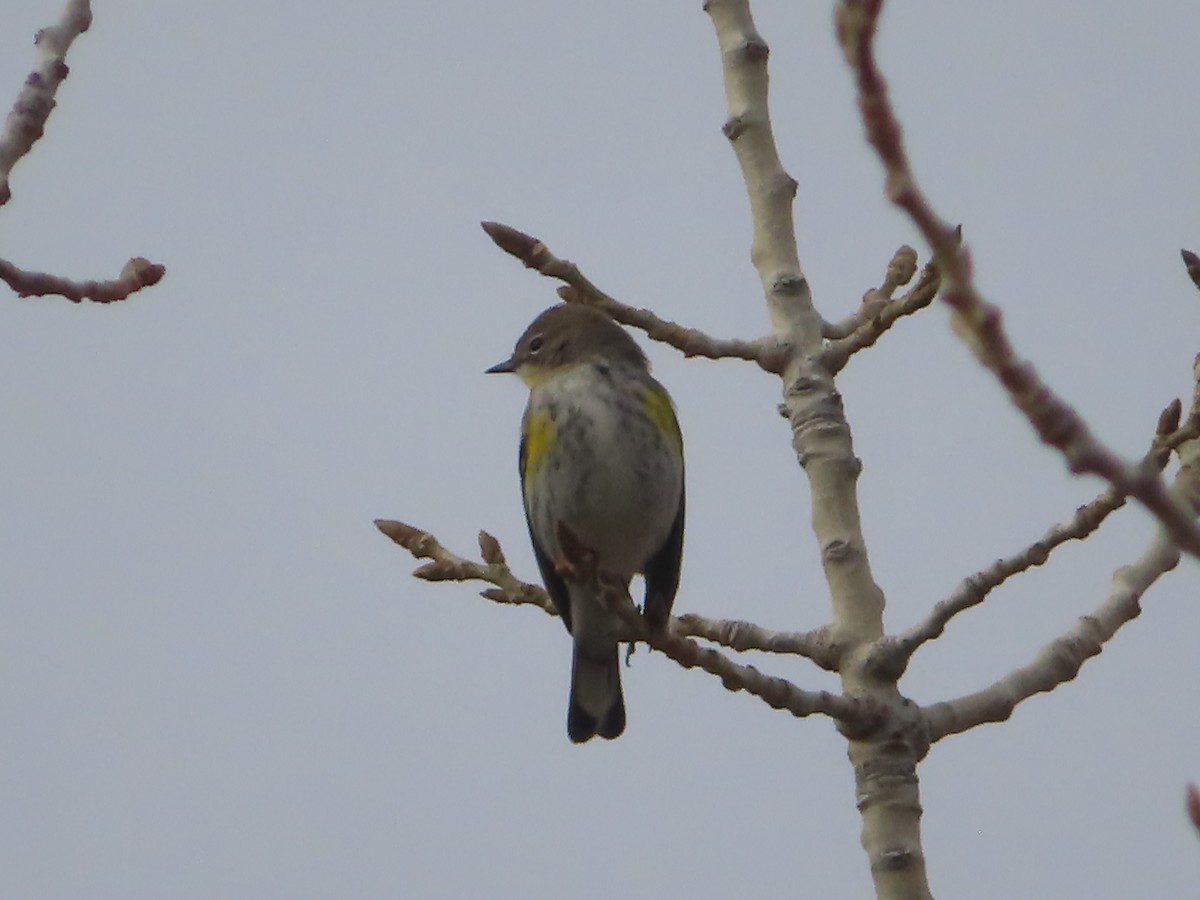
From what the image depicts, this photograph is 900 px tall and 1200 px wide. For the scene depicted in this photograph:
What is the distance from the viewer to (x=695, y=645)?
3.51 meters

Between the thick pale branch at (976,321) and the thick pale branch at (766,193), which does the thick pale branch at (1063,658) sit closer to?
the thick pale branch at (766,193)

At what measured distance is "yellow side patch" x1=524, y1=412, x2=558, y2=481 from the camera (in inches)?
217

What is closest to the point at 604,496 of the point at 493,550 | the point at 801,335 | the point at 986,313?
the point at 493,550

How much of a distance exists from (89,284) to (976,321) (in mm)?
2293

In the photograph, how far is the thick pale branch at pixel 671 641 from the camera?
345 cm

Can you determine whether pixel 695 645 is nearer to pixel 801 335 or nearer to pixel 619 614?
pixel 619 614

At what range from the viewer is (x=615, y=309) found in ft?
13.7

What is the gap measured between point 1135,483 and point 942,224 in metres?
0.26

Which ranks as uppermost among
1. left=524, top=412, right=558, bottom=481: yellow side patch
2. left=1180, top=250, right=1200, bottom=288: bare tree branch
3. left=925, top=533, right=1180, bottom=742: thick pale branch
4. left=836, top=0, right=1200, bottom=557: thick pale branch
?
left=524, top=412, right=558, bottom=481: yellow side patch

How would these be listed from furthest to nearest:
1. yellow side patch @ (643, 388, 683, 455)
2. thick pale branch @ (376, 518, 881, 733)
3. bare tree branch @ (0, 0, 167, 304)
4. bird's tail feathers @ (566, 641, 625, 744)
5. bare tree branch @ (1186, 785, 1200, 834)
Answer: bird's tail feathers @ (566, 641, 625, 744) → yellow side patch @ (643, 388, 683, 455) → thick pale branch @ (376, 518, 881, 733) → bare tree branch @ (0, 0, 167, 304) → bare tree branch @ (1186, 785, 1200, 834)

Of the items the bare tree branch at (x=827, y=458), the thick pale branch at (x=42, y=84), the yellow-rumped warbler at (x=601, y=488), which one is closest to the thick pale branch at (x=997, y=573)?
the bare tree branch at (x=827, y=458)

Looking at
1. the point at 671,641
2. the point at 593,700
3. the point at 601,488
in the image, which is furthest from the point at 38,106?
the point at 593,700

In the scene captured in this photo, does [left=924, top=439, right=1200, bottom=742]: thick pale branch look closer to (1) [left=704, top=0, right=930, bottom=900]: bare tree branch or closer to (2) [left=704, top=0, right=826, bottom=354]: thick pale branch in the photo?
(1) [left=704, top=0, right=930, bottom=900]: bare tree branch

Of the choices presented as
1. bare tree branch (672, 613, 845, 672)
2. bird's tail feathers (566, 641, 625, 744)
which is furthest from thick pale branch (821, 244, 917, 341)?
bird's tail feathers (566, 641, 625, 744)
